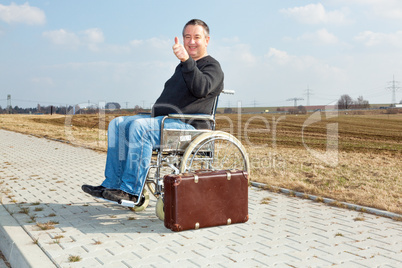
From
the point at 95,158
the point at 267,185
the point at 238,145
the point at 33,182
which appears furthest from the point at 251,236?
the point at 95,158

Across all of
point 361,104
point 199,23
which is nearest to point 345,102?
point 361,104

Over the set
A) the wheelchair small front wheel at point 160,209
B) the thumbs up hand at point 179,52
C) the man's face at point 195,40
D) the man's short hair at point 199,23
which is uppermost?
the man's short hair at point 199,23

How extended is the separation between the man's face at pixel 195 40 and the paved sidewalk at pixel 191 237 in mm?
1765

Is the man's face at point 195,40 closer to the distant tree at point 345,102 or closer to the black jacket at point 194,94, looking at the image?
the black jacket at point 194,94

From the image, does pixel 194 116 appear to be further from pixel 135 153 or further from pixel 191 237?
pixel 191 237

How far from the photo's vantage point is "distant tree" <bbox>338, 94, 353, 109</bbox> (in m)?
72.2

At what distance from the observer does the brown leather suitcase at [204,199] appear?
3.26 metres

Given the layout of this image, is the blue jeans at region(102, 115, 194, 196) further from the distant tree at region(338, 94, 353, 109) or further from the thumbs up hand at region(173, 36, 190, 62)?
the distant tree at region(338, 94, 353, 109)

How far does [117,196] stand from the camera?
11.2 feet

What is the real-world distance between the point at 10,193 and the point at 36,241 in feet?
7.88

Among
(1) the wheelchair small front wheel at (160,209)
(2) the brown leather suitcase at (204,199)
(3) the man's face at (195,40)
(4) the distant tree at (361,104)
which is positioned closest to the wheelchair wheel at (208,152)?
Result: (2) the brown leather suitcase at (204,199)

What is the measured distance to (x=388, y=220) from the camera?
3.94 m

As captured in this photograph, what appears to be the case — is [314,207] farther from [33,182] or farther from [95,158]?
[95,158]

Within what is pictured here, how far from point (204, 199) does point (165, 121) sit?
2.67ft
